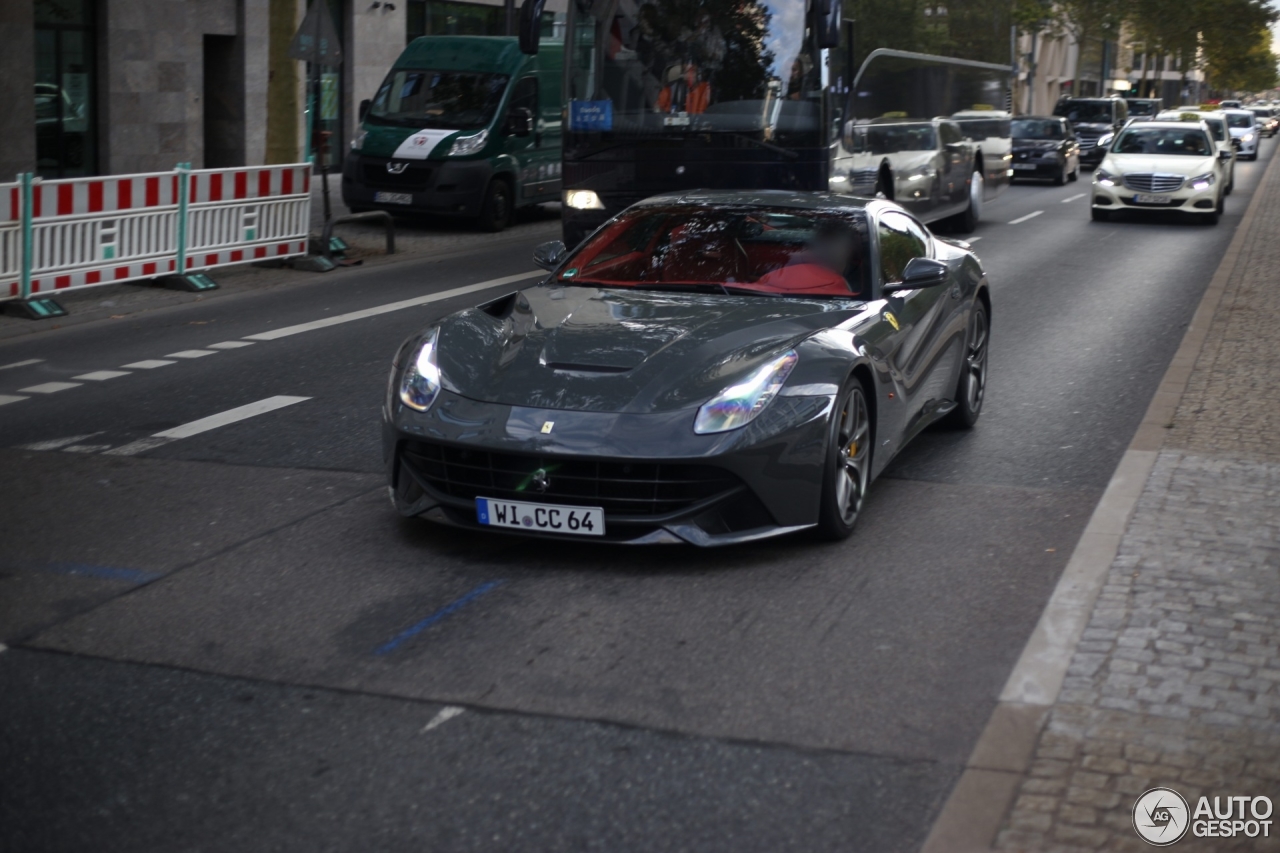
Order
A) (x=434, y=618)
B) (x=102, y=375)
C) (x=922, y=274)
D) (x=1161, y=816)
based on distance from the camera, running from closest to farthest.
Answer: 1. (x=1161, y=816)
2. (x=434, y=618)
3. (x=922, y=274)
4. (x=102, y=375)

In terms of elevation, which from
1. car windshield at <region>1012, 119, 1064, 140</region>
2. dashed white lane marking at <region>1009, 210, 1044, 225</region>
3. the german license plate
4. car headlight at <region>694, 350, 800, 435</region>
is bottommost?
the german license plate

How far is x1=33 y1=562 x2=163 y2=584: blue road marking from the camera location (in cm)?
564

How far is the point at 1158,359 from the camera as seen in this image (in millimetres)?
11195

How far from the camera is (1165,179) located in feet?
79.2

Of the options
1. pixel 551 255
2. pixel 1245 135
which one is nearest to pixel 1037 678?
pixel 551 255

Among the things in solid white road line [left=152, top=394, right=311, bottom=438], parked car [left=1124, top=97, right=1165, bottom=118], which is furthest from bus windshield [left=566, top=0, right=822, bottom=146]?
parked car [left=1124, top=97, right=1165, bottom=118]

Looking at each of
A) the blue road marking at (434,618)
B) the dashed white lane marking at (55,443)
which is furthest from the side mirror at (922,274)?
the dashed white lane marking at (55,443)

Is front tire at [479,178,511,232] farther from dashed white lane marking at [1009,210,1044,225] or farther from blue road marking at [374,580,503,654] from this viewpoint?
blue road marking at [374,580,503,654]

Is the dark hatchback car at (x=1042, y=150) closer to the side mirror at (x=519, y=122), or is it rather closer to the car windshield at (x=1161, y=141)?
the car windshield at (x=1161, y=141)

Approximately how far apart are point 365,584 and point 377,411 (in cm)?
339

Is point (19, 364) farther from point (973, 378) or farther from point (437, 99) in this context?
point (437, 99)

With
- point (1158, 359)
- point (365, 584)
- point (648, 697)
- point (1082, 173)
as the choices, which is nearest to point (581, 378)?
point (365, 584)

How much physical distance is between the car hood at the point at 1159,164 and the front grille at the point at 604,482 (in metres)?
20.6

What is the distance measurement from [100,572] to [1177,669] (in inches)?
146
